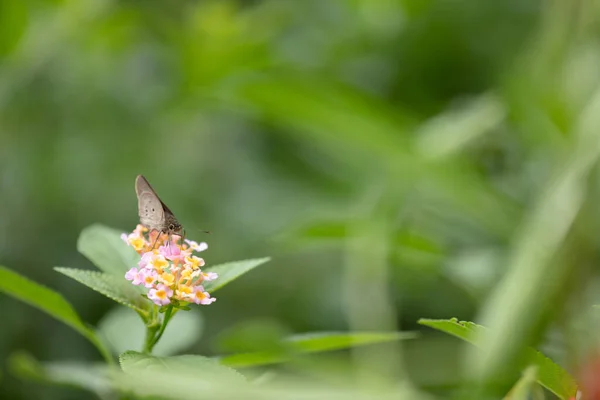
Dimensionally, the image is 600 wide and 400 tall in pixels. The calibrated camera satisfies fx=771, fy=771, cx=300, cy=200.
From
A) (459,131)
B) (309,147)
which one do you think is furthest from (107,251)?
(309,147)

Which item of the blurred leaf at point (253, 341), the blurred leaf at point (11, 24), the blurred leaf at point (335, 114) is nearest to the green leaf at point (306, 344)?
the blurred leaf at point (253, 341)

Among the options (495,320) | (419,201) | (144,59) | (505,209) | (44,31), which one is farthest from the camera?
(144,59)

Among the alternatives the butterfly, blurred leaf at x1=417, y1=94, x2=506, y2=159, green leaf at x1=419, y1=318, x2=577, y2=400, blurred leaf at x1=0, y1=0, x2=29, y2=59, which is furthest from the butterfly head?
blurred leaf at x1=0, y1=0, x2=29, y2=59

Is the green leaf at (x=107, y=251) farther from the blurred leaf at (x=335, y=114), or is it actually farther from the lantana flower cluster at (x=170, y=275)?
the blurred leaf at (x=335, y=114)

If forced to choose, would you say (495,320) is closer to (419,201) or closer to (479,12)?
(419,201)

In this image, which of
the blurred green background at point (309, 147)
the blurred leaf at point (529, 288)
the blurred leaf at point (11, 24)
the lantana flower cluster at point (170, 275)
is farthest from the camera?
the blurred leaf at point (11, 24)

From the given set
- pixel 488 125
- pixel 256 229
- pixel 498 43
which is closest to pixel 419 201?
pixel 488 125
